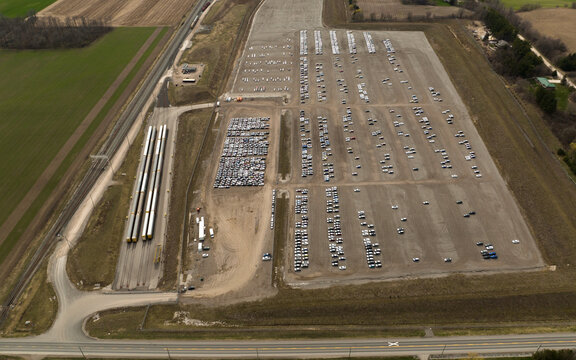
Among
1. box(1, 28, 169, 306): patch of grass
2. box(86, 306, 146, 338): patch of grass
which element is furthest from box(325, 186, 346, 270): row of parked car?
box(1, 28, 169, 306): patch of grass

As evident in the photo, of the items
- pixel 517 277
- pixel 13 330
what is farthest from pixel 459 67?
pixel 13 330

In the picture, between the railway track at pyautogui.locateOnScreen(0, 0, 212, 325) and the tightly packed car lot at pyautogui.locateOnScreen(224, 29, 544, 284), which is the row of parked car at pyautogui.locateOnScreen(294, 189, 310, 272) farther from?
the railway track at pyautogui.locateOnScreen(0, 0, 212, 325)

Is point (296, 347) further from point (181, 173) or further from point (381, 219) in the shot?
point (181, 173)

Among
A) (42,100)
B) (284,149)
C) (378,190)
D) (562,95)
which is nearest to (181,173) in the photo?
(284,149)

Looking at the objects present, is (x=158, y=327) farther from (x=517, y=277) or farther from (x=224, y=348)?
(x=517, y=277)

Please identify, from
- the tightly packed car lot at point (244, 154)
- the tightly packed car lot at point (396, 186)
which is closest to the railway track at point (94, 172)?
the tightly packed car lot at point (244, 154)
